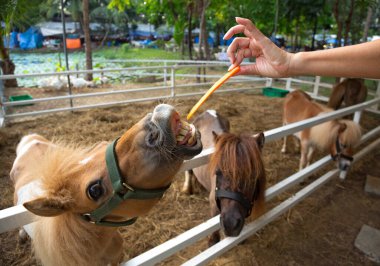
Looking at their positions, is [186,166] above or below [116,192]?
below

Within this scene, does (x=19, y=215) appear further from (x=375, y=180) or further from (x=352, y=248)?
(x=375, y=180)

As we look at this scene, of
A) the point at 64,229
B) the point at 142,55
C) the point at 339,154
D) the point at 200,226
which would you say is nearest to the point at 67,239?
the point at 64,229

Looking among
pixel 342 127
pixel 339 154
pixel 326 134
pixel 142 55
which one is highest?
pixel 142 55

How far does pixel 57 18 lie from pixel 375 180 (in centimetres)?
4387

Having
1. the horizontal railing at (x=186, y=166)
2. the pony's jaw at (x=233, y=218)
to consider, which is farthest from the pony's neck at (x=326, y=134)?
the pony's jaw at (x=233, y=218)

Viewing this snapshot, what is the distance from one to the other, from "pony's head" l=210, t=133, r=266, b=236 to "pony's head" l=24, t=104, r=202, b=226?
0.84m

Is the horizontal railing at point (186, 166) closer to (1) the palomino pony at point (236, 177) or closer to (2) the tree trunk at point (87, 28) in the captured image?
(1) the palomino pony at point (236, 177)

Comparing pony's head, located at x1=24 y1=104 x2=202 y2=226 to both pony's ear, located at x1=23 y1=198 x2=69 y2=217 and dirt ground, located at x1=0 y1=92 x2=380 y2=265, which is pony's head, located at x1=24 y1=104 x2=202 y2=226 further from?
dirt ground, located at x1=0 y1=92 x2=380 y2=265

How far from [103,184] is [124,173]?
0.35 ft

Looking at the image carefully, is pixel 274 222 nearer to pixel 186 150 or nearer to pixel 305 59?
pixel 305 59

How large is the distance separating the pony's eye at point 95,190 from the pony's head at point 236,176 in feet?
3.21

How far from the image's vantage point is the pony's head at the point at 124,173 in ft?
3.02

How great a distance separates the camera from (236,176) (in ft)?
5.78

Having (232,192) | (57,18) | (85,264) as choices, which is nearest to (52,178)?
(85,264)
